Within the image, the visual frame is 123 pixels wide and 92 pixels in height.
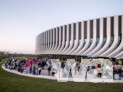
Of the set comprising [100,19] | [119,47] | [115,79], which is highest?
[100,19]

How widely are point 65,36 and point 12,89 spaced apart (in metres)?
34.0

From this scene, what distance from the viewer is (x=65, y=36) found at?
42594 mm

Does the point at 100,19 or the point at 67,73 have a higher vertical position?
the point at 100,19

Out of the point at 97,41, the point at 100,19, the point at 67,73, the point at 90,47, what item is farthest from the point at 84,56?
the point at 67,73

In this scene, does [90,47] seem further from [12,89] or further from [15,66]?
[12,89]

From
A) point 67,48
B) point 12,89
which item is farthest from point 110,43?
point 12,89

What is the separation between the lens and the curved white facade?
28.7 meters

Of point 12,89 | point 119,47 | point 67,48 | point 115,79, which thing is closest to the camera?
point 12,89

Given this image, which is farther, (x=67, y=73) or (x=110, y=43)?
(x=110, y=43)

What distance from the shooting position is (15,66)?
21.9 metres

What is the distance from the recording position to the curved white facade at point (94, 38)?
28731mm

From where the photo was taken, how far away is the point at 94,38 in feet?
109

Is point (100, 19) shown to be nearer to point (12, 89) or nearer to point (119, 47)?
point (119, 47)

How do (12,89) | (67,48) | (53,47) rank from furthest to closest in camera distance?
(53,47), (67,48), (12,89)
